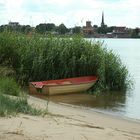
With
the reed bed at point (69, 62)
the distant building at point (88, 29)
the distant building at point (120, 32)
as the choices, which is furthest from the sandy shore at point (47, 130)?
the distant building at point (120, 32)

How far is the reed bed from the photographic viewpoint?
19.4 meters

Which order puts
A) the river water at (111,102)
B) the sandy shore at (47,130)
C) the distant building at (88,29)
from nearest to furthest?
the sandy shore at (47,130) → the river water at (111,102) → the distant building at (88,29)

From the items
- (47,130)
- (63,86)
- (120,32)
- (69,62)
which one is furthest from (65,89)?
(120,32)

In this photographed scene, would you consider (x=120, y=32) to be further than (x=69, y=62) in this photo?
Yes

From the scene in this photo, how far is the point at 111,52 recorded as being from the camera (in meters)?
19.9

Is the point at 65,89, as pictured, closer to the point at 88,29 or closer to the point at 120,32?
the point at 88,29

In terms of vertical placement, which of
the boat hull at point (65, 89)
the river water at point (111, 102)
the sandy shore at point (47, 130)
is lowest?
the river water at point (111, 102)

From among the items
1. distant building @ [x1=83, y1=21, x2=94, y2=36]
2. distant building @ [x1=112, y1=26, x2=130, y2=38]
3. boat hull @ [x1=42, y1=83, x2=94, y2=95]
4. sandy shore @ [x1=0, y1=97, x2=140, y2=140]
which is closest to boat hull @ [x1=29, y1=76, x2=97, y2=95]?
boat hull @ [x1=42, y1=83, x2=94, y2=95]

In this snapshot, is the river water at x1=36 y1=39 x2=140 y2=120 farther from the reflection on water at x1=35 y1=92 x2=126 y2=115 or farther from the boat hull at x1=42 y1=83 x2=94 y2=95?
the boat hull at x1=42 y1=83 x2=94 y2=95

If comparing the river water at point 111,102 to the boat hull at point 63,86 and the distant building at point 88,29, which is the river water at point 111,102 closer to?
the boat hull at point 63,86

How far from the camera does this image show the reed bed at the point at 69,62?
63.7ft

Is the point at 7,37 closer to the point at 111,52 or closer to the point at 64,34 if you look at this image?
the point at 64,34

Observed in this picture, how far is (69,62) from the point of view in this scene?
19.5 metres

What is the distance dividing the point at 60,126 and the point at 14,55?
12628 mm
